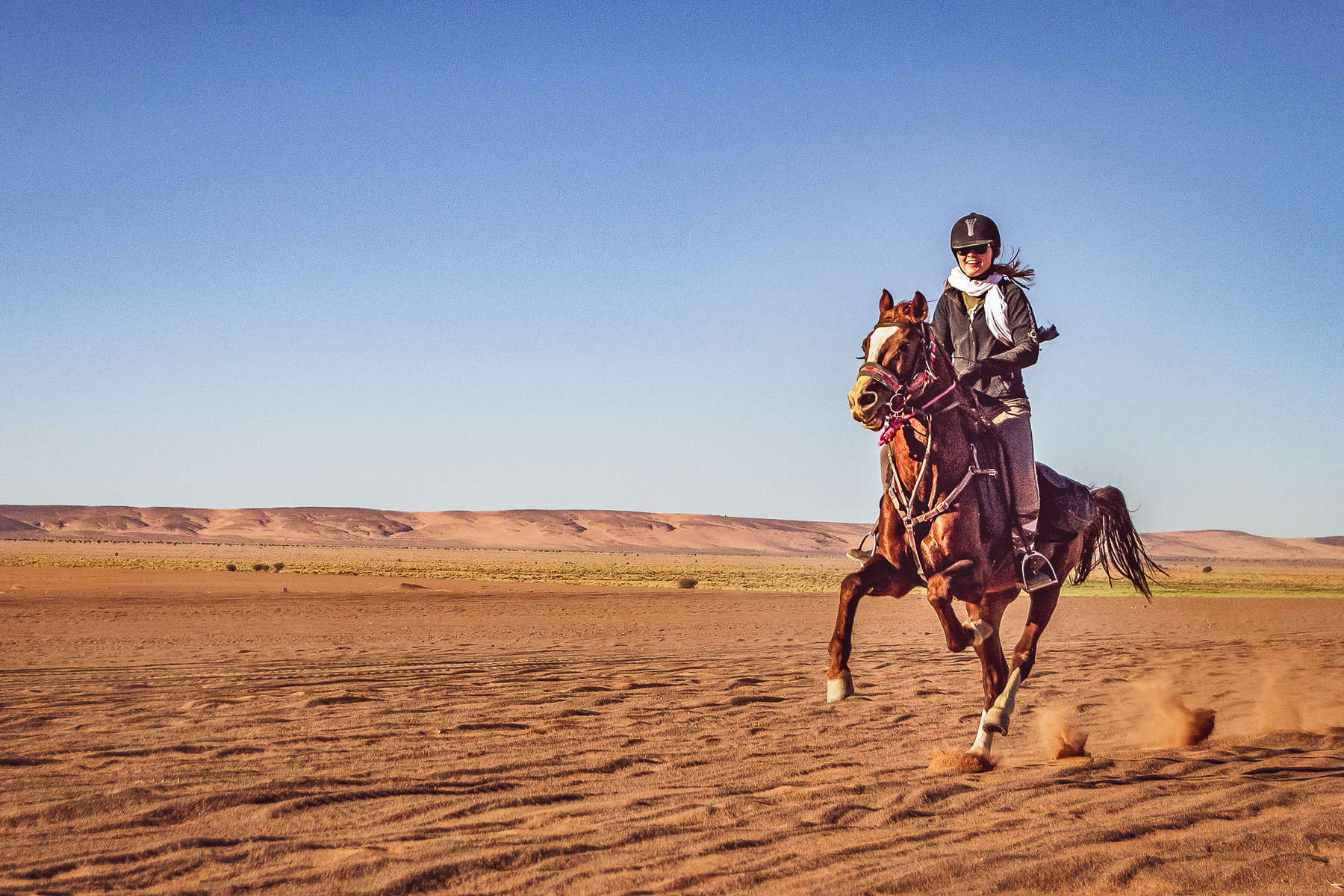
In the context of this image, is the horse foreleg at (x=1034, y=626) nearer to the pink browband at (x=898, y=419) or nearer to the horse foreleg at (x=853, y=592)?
the horse foreleg at (x=853, y=592)

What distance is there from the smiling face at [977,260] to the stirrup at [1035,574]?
6.31 feet

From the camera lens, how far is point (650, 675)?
13.1 meters

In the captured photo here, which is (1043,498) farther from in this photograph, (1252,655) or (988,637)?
(1252,655)

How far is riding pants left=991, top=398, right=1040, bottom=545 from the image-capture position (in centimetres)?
690

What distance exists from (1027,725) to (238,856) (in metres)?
7.16

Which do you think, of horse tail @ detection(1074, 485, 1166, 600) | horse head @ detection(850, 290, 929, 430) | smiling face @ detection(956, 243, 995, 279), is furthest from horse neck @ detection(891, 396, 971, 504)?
horse tail @ detection(1074, 485, 1166, 600)

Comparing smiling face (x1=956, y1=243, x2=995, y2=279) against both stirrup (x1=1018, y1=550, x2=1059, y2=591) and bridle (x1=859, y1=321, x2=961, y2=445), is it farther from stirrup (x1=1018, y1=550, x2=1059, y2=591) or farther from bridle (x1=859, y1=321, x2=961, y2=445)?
stirrup (x1=1018, y1=550, x2=1059, y2=591)

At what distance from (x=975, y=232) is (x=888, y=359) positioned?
4.61 ft

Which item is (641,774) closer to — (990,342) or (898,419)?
(898,419)

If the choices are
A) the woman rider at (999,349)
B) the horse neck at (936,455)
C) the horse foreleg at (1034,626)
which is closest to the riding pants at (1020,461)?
the woman rider at (999,349)

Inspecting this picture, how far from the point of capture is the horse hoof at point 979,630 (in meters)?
6.61

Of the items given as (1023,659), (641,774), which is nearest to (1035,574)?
(1023,659)

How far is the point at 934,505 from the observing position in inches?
256

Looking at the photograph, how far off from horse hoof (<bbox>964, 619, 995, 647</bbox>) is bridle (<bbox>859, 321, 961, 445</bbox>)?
4.31 ft
